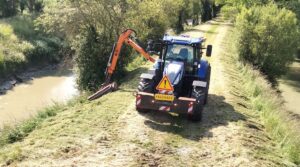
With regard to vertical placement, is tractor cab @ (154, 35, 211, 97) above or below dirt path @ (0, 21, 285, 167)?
above

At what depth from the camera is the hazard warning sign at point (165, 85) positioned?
13859 mm

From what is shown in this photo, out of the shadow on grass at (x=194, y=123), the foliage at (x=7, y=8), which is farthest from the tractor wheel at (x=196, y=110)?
the foliage at (x=7, y=8)

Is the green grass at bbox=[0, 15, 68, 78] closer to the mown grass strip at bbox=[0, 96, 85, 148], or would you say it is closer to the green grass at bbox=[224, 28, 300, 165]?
the green grass at bbox=[224, 28, 300, 165]

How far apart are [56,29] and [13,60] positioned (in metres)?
14.3

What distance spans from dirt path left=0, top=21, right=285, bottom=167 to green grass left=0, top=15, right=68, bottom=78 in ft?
77.3

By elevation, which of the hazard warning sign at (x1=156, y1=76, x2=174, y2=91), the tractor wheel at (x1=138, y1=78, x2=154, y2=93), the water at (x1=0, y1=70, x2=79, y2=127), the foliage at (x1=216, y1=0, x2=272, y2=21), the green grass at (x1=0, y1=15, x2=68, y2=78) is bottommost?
the water at (x1=0, y1=70, x2=79, y2=127)

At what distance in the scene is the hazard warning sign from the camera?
1386 cm

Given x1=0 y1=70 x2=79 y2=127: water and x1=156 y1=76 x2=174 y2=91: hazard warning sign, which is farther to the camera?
x1=0 y1=70 x2=79 y2=127: water

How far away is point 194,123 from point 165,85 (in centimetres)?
170

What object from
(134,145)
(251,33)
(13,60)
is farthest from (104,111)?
(13,60)

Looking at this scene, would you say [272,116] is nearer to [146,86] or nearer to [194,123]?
[194,123]

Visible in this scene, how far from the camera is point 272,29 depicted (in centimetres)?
3234

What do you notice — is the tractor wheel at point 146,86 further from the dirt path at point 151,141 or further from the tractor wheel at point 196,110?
the tractor wheel at point 196,110

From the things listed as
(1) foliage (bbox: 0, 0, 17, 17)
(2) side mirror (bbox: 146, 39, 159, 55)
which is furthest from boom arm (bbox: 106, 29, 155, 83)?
(1) foliage (bbox: 0, 0, 17, 17)
